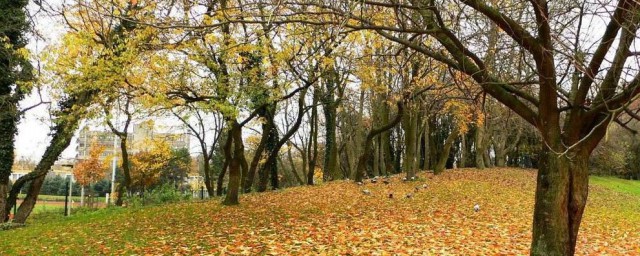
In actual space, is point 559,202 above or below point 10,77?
below

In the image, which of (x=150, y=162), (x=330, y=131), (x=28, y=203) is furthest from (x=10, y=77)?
(x=150, y=162)

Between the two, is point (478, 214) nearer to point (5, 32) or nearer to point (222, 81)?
point (222, 81)

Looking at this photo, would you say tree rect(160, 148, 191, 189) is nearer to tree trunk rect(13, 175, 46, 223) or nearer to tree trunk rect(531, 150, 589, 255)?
tree trunk rect(13, 175, 46, 223)

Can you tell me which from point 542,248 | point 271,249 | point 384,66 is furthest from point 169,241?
point 384,66

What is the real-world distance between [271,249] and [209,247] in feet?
3.90

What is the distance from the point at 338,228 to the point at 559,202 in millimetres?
5074

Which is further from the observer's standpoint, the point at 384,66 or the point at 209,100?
the point at 384,66

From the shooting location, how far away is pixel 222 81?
449 inches

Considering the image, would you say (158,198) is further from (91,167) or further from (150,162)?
(91,167)

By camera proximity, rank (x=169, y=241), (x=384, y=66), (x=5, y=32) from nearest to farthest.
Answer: (x=169, y=241) → (x=5, y=32) → (x=384, y=66)

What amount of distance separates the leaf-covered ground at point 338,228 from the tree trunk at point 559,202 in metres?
2.19

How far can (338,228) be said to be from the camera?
9.60 meters

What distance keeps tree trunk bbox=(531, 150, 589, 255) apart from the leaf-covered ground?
219cm

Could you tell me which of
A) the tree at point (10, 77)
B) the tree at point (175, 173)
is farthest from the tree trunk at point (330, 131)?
the tree at point (175, 173)
